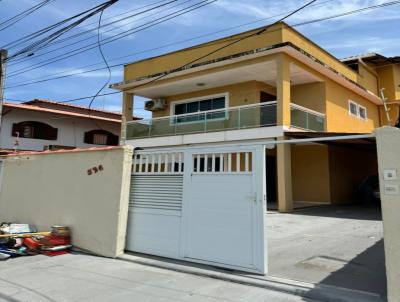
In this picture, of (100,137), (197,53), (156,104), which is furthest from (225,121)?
(100,137)

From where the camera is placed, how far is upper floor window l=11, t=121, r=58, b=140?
949 inches

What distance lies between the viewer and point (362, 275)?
16.7ft

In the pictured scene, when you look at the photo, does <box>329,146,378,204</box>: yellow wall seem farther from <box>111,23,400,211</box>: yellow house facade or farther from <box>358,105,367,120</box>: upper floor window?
<box>358,105,367,120</box>: upper floor window

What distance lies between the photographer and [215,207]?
5684mm

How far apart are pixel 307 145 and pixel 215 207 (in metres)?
11.7

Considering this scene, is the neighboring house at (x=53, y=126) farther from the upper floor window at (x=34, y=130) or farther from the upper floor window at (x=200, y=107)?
the upper floor window at (x=200, y=107)

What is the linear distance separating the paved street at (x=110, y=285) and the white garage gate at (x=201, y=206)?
52 cm

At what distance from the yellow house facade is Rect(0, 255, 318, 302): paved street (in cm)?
861

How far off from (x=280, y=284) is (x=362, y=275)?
4.30ft

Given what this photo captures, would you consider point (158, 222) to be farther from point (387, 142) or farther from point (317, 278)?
point (387, 142)

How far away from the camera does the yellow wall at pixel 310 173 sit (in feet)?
51.6

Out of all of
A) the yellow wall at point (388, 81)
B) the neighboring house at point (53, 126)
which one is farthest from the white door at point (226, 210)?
the yellow wall at point (388, 81)

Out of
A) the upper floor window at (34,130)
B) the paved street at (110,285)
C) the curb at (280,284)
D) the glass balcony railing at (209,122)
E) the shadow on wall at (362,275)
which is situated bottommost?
the paved street at (110,285)

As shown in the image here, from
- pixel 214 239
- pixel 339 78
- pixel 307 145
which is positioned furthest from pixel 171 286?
pixel 339 78
